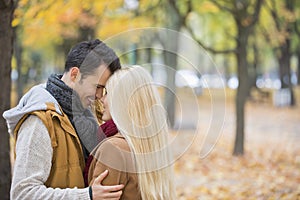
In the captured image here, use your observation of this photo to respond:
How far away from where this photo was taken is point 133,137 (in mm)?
2410

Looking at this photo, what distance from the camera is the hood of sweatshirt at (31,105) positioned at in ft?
8.24

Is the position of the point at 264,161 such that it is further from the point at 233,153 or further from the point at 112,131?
the point at 112,131

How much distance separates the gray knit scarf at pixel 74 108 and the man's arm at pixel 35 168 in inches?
9.9

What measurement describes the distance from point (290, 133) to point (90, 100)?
15740 millimetres

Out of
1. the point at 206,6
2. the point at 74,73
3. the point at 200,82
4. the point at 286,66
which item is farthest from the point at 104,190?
the point at 286,66

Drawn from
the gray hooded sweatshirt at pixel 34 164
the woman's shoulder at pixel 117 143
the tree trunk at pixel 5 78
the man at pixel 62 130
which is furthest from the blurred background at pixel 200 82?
the gray hooded sweatshirt at pixel 34 164

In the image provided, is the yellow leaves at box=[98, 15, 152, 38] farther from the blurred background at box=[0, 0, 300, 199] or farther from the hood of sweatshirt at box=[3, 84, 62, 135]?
the hood of sweatshirt at box=[3, 84, 62, 135]

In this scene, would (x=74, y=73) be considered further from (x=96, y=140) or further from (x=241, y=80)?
(x=241, y=80)

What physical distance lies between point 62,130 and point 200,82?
1889 mm

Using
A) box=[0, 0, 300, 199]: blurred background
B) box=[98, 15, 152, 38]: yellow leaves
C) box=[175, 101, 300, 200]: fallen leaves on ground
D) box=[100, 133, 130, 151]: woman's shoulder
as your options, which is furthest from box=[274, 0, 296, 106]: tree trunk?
box=[100, 133, 130, 151]: woman's shoulder

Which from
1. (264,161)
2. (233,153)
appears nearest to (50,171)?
(264,161)

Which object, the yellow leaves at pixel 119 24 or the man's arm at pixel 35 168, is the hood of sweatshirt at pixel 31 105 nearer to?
the man's arm at pixel 35 168

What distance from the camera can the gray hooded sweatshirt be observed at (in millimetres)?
2420

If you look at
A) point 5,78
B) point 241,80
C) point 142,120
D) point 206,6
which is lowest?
point 142,120
